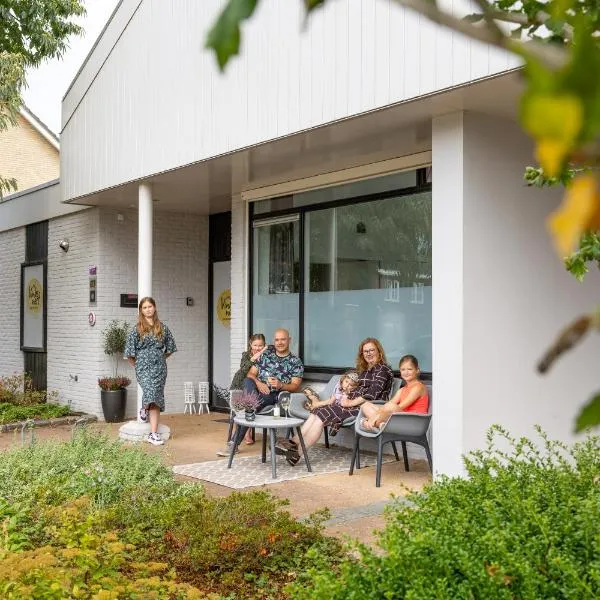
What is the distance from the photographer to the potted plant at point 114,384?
1010 centimetres

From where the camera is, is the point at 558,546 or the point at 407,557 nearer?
the point at 407,557

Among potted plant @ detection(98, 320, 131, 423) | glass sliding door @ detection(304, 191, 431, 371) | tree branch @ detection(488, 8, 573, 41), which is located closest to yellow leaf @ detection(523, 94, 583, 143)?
tree branch @ detection(488, 8, 573, 41)

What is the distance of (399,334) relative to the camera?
292 inches

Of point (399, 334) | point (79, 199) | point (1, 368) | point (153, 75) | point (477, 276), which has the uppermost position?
point (153, 75)

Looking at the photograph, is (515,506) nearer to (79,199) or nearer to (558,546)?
(558,546)

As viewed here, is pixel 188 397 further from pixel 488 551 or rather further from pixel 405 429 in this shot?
pixel 488 551

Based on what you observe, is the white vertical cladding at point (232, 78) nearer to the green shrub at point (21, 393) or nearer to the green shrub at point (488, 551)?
the green shrub at point (488, 551)

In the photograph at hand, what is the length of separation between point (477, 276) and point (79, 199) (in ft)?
19.6

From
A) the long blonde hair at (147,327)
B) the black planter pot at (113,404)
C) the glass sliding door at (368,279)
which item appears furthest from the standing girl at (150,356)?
the black planter pot at (113,404)

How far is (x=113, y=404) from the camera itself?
33.1ft

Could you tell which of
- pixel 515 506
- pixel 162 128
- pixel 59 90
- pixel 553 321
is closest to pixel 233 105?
pixel 162 128

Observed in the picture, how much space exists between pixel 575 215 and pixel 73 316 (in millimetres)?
11037

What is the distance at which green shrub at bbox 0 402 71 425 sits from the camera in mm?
10188

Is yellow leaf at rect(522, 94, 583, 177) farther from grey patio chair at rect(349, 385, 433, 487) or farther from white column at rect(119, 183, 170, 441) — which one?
white column at rect(119, 183, 170, 441)
